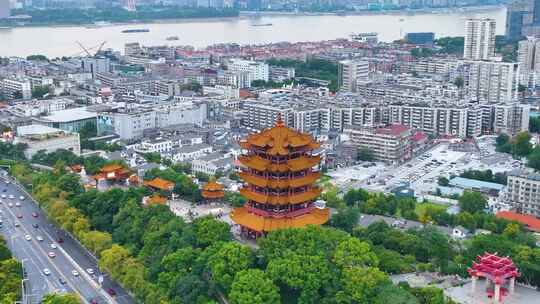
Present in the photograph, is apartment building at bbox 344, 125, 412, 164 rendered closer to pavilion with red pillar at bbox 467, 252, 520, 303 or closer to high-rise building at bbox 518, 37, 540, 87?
pavilion with red pillar at bbox 467, 252, 520, 303

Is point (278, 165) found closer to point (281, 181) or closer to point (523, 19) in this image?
point (281, 181)

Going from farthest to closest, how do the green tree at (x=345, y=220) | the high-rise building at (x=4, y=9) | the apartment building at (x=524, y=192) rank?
the high-rise building at (x=4, y=9) → the apartment building at (x=524, y=192) → the green tree at (x=345, y=220)

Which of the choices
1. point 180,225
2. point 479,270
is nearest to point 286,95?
point 180,225

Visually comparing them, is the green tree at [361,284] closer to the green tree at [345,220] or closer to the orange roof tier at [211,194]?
the green tree at [345,220]

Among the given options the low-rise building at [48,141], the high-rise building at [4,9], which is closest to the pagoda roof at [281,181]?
the low-rise building at [48,141]

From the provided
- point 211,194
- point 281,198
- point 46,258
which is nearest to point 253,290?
point 281,198

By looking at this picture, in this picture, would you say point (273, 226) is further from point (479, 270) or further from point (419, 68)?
point (419, 68)
